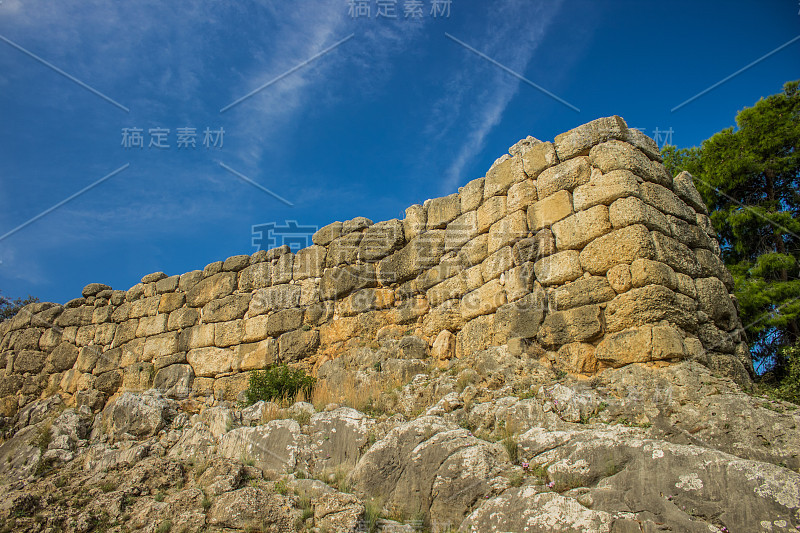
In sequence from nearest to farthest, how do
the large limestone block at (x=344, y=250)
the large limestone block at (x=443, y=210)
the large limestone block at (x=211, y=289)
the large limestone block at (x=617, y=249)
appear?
the large limestone block at (x=617, y=249) < the large limestone block at (x=443, y=210) < the large limestone block at (x=344, y=250) < the large limestone block at (x=211, y=289)

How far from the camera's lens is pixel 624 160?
687cm

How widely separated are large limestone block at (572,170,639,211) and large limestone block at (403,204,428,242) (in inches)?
115

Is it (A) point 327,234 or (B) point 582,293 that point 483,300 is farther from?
(A) point 327,234

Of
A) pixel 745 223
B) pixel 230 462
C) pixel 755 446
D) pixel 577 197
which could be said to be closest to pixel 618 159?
pixel 577 197

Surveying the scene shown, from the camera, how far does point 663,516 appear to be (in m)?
3.82

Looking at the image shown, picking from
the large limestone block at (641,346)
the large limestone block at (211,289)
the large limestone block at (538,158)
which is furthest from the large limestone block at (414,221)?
the large limestone block at (641,346)

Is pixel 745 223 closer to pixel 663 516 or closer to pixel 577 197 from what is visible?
pixel 577 197

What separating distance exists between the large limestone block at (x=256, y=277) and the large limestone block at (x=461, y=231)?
3.77 metres

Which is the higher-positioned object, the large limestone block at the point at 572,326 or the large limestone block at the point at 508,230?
the large limestone block at the point at 508,230

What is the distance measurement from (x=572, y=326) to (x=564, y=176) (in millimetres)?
2051

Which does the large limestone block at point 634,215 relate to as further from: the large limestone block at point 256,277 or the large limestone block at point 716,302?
the large limestone block at point 256,277

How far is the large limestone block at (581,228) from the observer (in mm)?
6730

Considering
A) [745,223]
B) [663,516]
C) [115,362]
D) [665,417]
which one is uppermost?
[745,223]

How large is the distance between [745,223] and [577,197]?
6.84 metres
